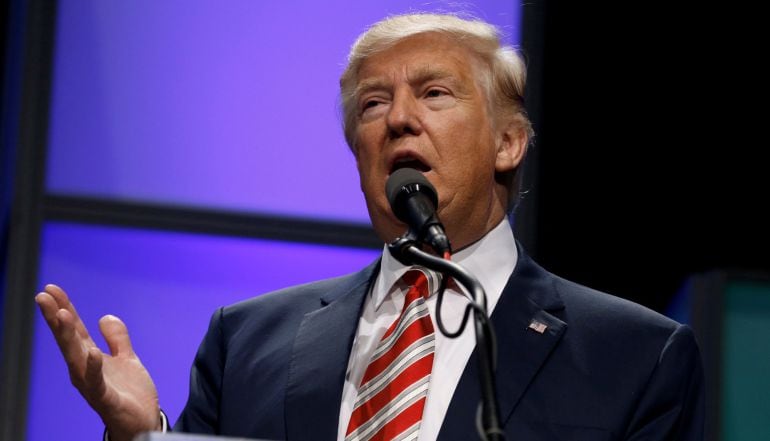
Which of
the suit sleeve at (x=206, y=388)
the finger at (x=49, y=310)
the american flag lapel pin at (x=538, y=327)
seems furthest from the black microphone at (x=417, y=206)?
the suit sleeve at (x=206, y=388)

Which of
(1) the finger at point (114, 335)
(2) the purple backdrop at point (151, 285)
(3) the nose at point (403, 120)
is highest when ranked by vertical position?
(3) the nose at point (403, 120)

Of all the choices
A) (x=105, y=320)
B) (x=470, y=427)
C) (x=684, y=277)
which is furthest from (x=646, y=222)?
(x=105, y=320)

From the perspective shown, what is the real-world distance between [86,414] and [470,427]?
1.57 meters

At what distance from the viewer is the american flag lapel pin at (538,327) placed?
2.15 meters

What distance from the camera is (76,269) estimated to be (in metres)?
3.36

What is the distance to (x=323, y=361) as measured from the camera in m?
2.20

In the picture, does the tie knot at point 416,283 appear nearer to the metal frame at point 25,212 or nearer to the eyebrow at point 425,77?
the eyebrow at point 425,77

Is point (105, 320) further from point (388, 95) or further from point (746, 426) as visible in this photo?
point (746, 426)

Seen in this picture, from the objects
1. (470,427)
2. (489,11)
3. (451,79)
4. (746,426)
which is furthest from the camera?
(489,11)

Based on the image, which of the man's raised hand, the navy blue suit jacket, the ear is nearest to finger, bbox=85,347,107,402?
the man's raised hand

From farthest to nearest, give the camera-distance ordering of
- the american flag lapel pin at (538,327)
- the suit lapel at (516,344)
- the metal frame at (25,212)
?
the metal frame at (25,212), the american flag lapel pin at (538,327), the suit lapel at (516,344)

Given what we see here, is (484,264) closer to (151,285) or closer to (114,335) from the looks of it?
(114,335)

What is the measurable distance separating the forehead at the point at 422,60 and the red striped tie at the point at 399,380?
0.40 metres

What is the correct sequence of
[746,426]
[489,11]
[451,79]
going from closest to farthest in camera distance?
[451,79] → [746,426] → [489,11]
